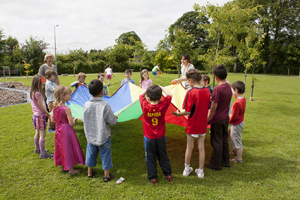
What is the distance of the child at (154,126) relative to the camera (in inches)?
111

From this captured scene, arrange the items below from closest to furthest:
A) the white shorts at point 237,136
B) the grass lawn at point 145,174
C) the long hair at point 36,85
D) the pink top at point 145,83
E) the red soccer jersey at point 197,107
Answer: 1. the grass lawn at point 145,174
2. the red soccer jersey at point 197,107
3. the long hair at point 36,85
4. the white shorts at point 237,136
5. the pink top at point 145,83

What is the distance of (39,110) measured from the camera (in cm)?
369

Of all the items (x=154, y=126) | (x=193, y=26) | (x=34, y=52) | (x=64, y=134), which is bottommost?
(x=64, y=134)

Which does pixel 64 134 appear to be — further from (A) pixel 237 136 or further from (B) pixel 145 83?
(A) pixel 237 136

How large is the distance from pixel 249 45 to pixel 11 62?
1245 inches

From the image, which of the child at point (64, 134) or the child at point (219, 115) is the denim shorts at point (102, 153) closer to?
the child at point (64, 134)

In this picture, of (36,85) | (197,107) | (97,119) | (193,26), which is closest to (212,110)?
(197,107)

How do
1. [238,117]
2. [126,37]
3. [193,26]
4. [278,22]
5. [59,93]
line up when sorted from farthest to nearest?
[126,37] → [193,26] → [278,22] → [238,117] → [59,93]

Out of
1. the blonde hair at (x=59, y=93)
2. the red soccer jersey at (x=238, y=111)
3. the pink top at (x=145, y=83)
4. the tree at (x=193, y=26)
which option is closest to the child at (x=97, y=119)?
the blonde hair at (x=59, y=93)

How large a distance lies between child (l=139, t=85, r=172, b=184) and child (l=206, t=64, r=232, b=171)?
85 cm

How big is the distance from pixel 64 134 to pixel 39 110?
967mm

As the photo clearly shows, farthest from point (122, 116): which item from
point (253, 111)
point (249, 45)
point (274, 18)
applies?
point (274, 18)

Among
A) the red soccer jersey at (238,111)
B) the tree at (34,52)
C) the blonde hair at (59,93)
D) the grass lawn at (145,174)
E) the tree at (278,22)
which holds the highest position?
the tree at (278,22)

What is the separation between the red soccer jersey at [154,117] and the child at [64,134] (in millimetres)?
1187
